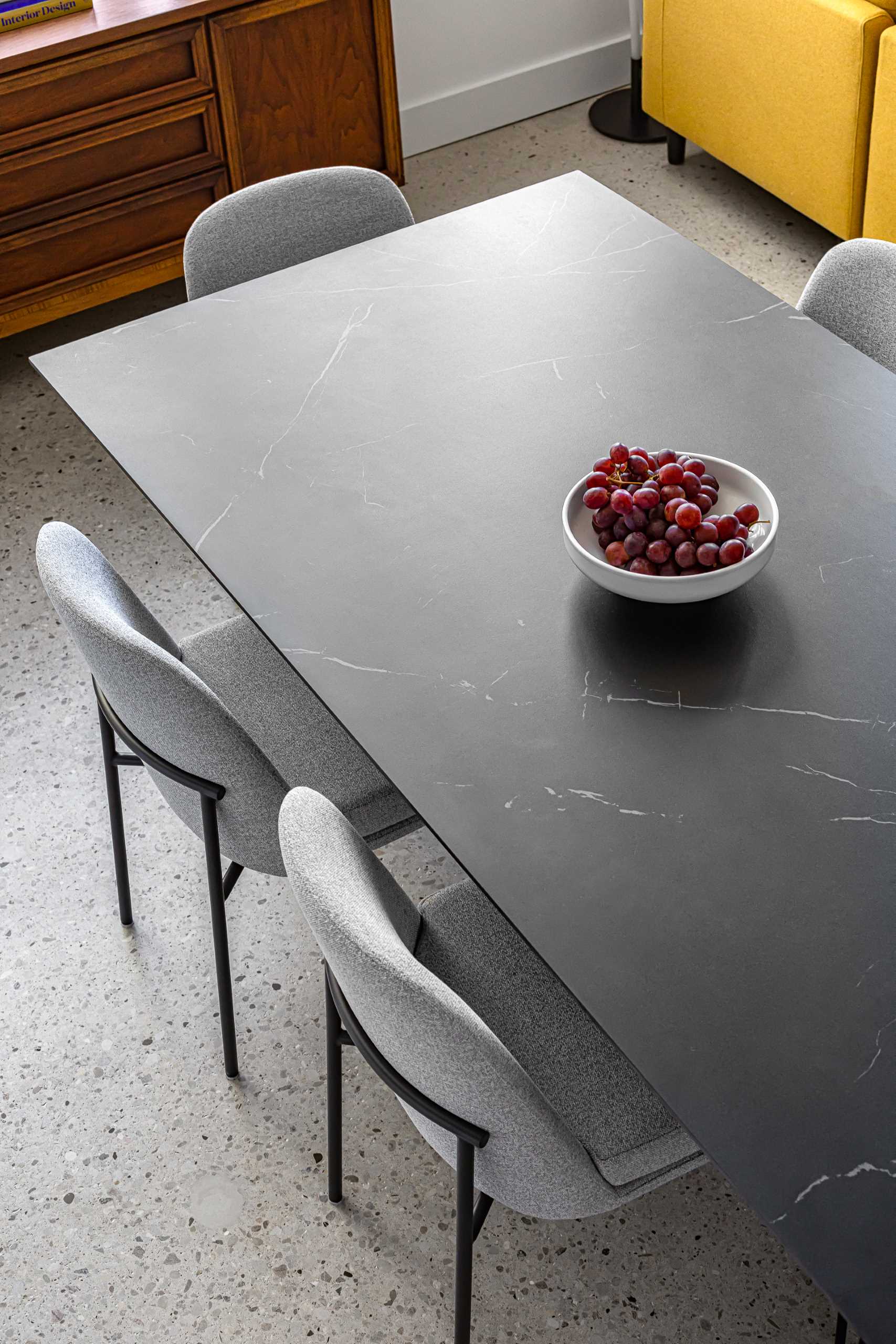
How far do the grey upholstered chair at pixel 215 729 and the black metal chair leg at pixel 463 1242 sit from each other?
501mm

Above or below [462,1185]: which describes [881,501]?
above

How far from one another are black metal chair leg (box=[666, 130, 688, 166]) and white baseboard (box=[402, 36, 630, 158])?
1.65 feet

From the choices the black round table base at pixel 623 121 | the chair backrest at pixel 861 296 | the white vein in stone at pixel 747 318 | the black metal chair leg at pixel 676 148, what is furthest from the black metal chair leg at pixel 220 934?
the black round table base at pixel 623 121

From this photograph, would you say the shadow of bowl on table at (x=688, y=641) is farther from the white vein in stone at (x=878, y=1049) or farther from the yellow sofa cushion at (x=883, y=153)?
the yellow sofa cushion at (x=883, y=153)

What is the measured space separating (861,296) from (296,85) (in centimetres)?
181

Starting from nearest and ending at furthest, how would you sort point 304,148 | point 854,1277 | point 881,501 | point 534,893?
point 854,1277 < point 534,893 < point 881,501 < point 304,148

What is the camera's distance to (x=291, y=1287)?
1691 mm

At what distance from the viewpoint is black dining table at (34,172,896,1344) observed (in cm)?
108

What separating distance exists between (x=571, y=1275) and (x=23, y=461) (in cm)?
218

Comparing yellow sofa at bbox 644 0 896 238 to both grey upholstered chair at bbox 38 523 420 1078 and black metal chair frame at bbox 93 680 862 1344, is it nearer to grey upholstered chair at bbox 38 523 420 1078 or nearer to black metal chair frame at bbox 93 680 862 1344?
grey upholstered chair at bbox 38 523 420 1078

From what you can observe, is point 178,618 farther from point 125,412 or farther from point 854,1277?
point 854,1277

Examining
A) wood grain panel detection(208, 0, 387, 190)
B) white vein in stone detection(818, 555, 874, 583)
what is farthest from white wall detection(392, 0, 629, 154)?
white vein in stone detection(818, 555, 874, 583)

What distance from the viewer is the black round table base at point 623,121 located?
4059 mm

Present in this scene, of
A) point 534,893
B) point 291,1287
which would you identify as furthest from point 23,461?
point 534,893
